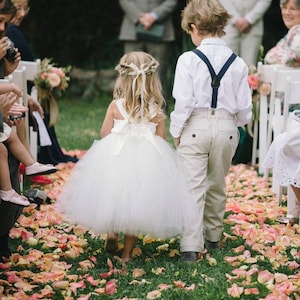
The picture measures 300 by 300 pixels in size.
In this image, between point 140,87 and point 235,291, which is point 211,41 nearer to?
point 140,87

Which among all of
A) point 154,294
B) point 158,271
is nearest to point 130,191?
point 158,271

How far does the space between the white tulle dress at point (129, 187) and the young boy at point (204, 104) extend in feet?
0.35

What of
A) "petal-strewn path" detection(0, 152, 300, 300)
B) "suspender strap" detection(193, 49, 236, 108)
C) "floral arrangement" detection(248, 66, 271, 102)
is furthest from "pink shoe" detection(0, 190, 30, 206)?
"floral arrangement" detection(248, 66, 271, 102)

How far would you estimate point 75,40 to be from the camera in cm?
1295

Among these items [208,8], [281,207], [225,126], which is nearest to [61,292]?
[225,126]

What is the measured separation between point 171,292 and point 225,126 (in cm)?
101

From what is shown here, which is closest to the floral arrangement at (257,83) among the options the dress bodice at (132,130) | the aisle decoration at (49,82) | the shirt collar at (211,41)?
the aisle decoration at (49,82)

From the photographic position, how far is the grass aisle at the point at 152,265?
4.09 meters

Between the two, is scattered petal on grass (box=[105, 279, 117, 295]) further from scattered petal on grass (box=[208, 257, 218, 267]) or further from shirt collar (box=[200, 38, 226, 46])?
shirt collar (box=[200, 38, 226, 46])

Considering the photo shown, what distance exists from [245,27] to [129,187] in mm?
4695

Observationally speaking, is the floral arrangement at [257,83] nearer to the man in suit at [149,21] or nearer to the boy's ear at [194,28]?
the boy's ear at [194,28]

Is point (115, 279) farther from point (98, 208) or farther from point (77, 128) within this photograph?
point (77, 128)

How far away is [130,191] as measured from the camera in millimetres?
4324

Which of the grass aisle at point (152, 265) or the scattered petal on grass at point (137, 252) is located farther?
the scattered petal on grass at point (137, 252)
